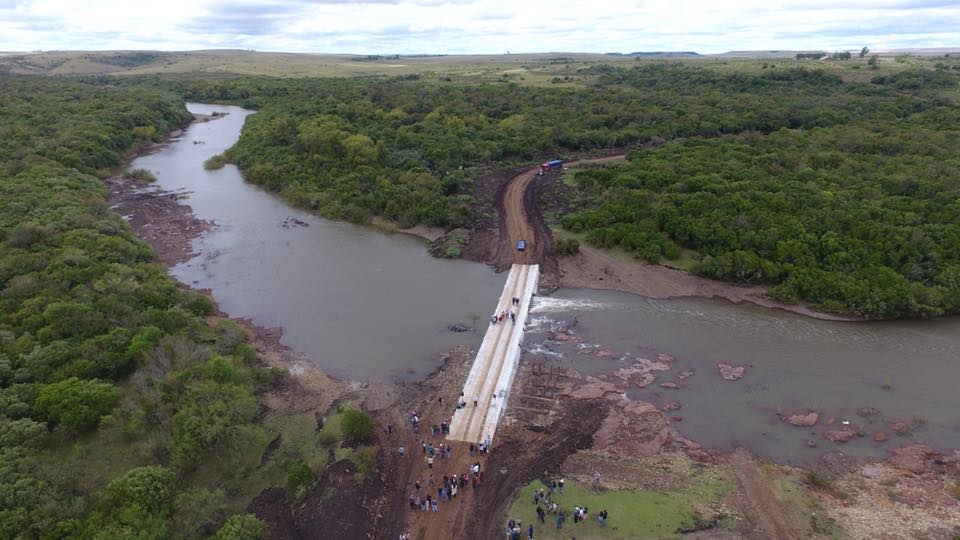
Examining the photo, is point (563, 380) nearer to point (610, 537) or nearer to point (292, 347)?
point (610, 537)

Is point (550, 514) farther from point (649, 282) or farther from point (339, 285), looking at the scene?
point (339, 285)

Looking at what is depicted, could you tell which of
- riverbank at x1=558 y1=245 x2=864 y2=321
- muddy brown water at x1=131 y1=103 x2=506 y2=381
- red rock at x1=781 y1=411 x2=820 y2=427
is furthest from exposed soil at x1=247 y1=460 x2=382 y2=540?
riverbank at x1=558 y1=245 x2=864 y2=321

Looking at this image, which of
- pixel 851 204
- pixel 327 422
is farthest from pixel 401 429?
pixel 851 204

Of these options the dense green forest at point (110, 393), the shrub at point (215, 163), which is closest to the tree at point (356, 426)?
the dense green forest at point (110, 393)

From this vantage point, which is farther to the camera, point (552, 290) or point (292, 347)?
point (552, 290)

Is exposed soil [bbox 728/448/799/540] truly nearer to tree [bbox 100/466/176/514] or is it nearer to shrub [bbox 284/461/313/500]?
shrub [bbox 284/461/313/500]
